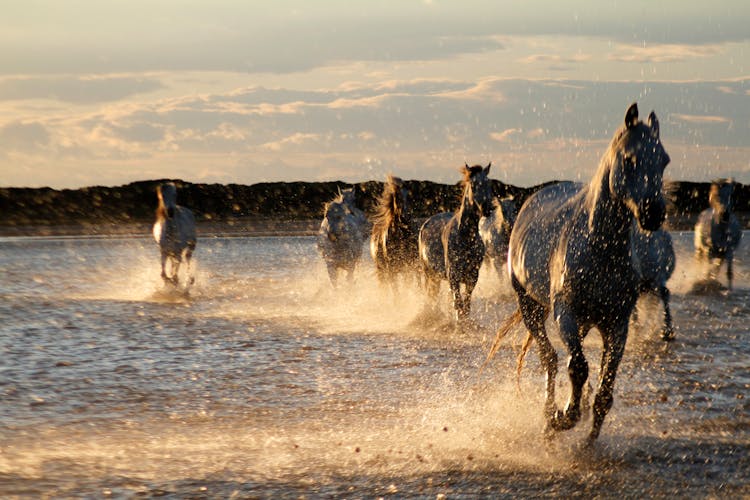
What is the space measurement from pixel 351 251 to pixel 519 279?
966 centimetres

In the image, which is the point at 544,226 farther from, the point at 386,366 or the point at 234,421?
the point at 386,366

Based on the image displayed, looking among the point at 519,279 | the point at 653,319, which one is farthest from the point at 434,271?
the point at 519,279

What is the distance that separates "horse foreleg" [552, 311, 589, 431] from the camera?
5.89 metres

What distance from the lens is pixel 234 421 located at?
7250 mm

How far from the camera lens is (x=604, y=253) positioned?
5.82 m

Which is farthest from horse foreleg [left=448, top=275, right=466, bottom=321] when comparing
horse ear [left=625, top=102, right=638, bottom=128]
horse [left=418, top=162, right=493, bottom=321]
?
horse ear [left=625, top=102, right=638, bottom=128]

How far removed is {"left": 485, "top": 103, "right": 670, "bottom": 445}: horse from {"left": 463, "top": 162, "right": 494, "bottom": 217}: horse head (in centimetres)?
511

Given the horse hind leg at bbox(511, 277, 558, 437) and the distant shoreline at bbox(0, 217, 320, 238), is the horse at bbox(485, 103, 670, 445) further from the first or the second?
the distant shoreline at bbox(0, 217, 320, 238)

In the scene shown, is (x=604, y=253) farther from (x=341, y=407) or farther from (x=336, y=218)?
(x=336, y=218)

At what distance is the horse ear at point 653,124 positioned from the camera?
543cm

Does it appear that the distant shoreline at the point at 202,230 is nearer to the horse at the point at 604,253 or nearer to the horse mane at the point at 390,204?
the horse mane at the point at 390,204

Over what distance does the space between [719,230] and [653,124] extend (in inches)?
597

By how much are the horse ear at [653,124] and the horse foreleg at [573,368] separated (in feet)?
4.15

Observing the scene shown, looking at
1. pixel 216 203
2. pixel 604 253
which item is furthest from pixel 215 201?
pixel 604 253
